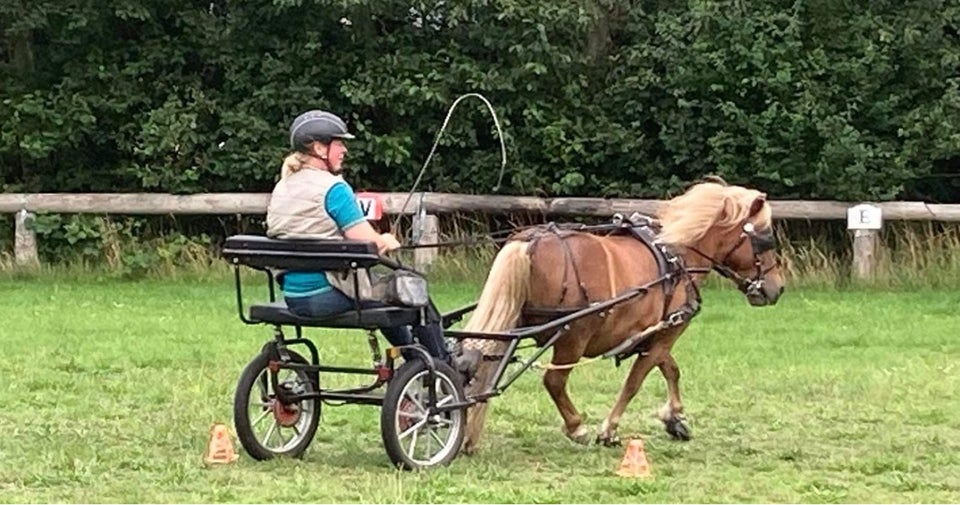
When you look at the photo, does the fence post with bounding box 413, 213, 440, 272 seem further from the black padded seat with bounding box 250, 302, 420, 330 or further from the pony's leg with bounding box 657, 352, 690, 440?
the black padded seat with bounding box 250, 302, 420, 330

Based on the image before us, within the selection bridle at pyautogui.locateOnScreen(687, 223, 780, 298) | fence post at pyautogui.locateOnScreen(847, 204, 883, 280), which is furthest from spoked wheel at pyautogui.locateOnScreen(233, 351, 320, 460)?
fence post at pyautogui.locateOnScreen(847, 204, 883, 280)

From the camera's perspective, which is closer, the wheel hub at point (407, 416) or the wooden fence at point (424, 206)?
the wheel hub at point (407, 416)

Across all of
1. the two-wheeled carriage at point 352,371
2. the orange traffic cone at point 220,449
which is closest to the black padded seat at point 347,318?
the two-wheeled carriage at point 352,371

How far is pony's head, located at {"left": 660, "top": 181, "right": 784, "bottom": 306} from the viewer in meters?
8.98

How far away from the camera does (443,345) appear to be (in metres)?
7.74

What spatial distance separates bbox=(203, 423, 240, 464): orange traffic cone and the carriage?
8 centimetres

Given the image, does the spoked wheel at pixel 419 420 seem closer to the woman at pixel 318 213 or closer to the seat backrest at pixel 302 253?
the woman at pixel 318 213

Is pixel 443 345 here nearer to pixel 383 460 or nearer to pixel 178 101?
pixel 383 460

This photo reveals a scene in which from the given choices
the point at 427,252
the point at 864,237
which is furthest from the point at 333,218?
the point at 864,237

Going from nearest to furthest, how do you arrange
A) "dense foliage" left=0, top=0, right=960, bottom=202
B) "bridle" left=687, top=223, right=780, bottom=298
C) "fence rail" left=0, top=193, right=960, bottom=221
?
"bridle" left=687, top=223, right=780, bottom=298, "fence rail" left=0, top=193, right=960, bottom=221, "dense foliage" left=0, top=0, right=960, bottom=202

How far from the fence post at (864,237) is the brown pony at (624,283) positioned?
8792 millimetres

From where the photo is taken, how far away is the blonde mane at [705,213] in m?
8.95

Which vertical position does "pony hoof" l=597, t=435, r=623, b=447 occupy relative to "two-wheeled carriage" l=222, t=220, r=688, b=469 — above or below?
below

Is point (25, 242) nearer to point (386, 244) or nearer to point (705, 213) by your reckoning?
point (705, 213)
